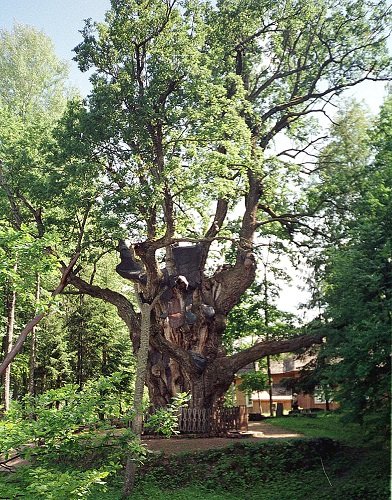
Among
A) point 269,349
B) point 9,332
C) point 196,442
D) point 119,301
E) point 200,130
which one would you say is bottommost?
point 196,442

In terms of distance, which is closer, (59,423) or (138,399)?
(59,423)

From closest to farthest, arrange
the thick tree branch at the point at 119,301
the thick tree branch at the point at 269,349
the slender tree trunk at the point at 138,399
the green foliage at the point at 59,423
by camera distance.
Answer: the green foliage at the point at 59,423 < the slender tree trunk at the point at 138,399 < the thick tree branch at the point at 269,349 < the thick tree branch at the point at 119,301

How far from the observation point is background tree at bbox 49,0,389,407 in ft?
38.2

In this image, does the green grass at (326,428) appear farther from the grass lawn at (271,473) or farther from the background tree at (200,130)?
the background tree at (200,130)

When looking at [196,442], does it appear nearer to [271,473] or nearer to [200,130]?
[271,473]

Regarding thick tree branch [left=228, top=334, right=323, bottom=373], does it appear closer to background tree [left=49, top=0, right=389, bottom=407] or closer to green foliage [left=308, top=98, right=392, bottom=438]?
background tree [left=49, top=0, right=389, bottom=407]

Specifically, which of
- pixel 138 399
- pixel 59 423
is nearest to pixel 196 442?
pixel 138 399

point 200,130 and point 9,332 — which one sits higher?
point 200,130

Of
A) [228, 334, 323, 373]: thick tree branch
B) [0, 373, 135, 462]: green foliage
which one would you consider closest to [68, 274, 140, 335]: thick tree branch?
[228, 334, 323, 373]: thick tree branch

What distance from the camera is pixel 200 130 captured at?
37.9 feet

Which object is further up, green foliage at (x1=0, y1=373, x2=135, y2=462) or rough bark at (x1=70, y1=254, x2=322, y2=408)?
rough bark at (x1=70, y1=254, x2=322, y2=408)

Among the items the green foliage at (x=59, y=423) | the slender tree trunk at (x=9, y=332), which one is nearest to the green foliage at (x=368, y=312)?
the green foliage at (x=59, y=423)

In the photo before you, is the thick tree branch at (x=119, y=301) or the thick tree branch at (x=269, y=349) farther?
the thick tree branch at (x=119, y=301)

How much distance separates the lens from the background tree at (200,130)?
1163 cm
